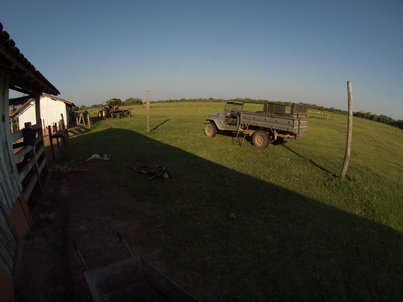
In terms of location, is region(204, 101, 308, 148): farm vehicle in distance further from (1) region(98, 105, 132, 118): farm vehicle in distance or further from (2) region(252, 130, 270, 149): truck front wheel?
(1) region(98, 105, 132, 118): farm vehicle in distance

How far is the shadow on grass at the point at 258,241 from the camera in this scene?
4.25 metres

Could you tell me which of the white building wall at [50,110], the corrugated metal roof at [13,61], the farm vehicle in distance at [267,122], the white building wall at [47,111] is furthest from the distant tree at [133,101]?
the corrugated metal roof at [13,61]

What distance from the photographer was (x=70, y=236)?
5.09 meters

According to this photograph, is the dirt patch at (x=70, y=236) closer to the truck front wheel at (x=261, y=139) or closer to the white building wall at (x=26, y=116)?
the truck front wheel at (x=261, y=139)

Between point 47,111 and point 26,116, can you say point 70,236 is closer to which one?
point 26,116

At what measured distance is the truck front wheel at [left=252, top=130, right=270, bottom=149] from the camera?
1327cm

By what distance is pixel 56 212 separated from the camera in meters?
6.12

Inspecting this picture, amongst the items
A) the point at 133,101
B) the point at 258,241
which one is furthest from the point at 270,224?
the point at 133,101

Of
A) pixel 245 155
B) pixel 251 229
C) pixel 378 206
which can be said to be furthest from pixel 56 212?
pixel 378 206

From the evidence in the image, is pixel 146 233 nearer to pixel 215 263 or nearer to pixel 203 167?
pixel 215 263

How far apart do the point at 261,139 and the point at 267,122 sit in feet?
3.40

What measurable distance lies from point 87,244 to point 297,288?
403 centimetres

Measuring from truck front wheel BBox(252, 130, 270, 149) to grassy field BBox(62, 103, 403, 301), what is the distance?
4.95ft

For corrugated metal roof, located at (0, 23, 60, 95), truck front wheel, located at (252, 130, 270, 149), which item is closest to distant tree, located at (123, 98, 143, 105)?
truck front wheel, located at (252, 130, 270, 149)
